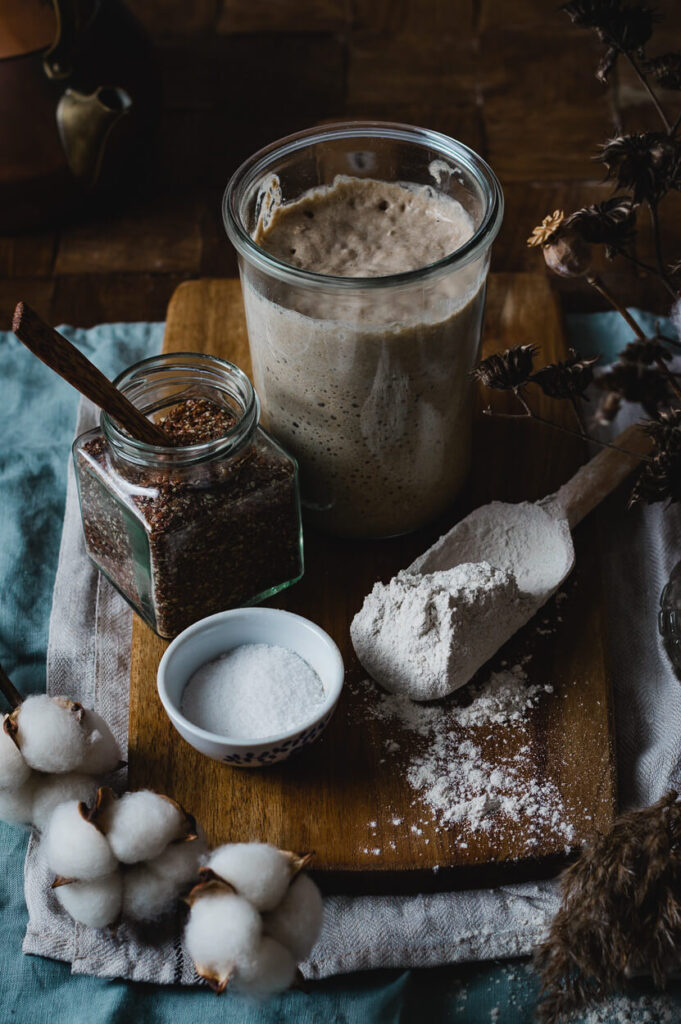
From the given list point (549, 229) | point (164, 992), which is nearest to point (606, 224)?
point (549, 229)

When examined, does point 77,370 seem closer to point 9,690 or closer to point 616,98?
point 9,690

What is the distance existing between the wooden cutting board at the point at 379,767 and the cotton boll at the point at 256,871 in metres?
0.11

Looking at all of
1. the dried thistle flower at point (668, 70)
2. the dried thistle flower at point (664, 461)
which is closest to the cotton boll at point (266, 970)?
the dried thistle flower at point (664, 461)

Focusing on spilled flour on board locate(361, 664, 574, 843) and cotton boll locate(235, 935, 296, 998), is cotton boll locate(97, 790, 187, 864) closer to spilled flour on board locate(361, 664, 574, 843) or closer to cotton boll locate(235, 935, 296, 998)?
cotton boll locate(235, 935, 296, 998)

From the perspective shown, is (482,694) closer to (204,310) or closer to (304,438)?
(304,438)

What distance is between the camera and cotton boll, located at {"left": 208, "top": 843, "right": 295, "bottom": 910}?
2.77ft

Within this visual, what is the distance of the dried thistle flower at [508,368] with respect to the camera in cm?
99

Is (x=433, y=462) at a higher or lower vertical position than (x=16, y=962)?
higher

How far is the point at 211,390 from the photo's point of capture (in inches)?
44.5

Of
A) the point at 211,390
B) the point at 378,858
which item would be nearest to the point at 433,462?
the point at 211,390

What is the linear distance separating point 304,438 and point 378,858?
410mm

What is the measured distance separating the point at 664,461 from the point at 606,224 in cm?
19

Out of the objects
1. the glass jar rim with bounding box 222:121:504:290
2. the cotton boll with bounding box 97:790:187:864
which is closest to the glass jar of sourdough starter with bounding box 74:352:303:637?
the glass jar rim with bounding box 222:121:504:290

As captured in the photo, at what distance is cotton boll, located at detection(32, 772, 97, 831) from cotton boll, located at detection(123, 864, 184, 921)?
91 mm
